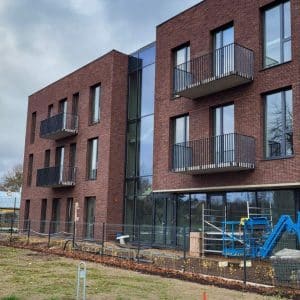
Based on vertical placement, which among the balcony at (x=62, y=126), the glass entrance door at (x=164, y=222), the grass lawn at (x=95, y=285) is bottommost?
the grass lawn at (x=95, y=285)

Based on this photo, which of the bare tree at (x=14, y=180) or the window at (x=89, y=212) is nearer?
the window at (x=89, y=212)

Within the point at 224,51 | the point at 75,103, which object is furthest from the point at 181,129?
the point at 75,103

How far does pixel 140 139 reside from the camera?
1022 inches

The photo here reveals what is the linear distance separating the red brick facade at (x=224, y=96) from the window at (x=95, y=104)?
18.9 ft

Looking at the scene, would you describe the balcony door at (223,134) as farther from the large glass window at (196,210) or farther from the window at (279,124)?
the large glass window at (196,210)

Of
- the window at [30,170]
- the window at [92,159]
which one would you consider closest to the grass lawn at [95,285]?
the window at [92,159]

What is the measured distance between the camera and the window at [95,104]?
28.0 meters

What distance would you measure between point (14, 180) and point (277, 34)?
64857 mm

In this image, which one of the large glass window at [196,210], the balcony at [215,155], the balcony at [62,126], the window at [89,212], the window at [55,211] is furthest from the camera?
the window at [55,211]

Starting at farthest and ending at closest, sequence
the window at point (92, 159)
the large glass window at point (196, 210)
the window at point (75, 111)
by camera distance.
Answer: the window at point (75, 111)
the window at point (92, 159)
the large glass window at point (196, 210)

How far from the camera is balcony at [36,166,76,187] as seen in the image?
2839 cm

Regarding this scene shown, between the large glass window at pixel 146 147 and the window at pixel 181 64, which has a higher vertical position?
the window at pixel 181 64

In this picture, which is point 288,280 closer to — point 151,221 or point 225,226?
point 225,226

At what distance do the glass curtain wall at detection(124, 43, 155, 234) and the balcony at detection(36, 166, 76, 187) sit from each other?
13.3 feet
